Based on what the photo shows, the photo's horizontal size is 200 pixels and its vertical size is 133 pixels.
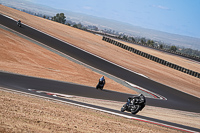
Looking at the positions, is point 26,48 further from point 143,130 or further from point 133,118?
point 143,130

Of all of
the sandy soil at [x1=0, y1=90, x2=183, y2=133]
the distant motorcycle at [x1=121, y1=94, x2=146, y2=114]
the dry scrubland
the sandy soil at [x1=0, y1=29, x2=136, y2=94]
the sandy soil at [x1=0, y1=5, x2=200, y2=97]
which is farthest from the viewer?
the sandy soil at [x1=0, y1=5, x2=200, y2=97]

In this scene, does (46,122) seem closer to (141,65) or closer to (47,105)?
(47,105)

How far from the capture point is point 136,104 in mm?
14414

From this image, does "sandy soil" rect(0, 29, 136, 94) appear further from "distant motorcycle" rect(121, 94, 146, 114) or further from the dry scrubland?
"distant motorcycle" rect(121, 94, 146, 114)

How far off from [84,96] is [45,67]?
10.0 metres

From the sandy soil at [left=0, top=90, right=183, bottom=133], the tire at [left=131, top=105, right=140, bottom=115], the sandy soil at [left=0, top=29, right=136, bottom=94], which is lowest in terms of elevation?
the sandy soil at [left=0, top=29, right=136, bottom=94]

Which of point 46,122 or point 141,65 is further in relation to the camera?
point 141,65

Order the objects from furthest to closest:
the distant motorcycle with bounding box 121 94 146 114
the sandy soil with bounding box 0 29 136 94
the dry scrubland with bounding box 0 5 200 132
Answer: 1. the sandy soil with bounding box 0 29 136 94
2. the distant motorcycle with bounding box 121 94 146 114
3. the dry scrubland with bounding box 0 5 200 132

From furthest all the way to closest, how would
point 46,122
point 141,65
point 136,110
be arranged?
point 141,65, point 136,110, point 46,122

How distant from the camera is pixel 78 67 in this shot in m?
30.4

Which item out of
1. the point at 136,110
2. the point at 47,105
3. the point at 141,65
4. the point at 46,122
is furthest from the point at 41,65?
the point at 141,65

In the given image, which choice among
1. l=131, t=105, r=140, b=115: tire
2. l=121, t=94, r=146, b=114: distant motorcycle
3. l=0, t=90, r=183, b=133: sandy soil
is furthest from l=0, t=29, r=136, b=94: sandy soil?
l=0, t=90, r=183, b=133: sandy soil

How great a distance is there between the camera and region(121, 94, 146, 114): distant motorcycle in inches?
561

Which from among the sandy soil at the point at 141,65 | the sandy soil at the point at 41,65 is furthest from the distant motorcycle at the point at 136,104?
the sandy soil at the point at 141,65
